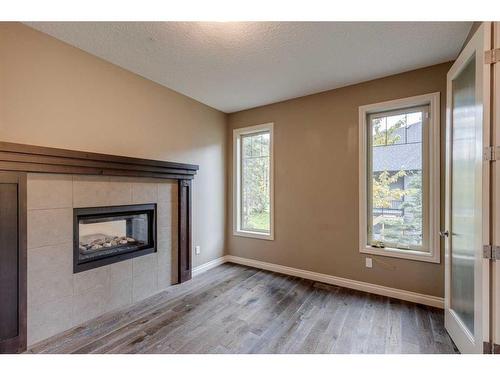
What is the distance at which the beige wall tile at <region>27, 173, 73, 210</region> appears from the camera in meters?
1.90

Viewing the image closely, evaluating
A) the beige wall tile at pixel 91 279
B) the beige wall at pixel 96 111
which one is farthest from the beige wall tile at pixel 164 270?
the beige wall tile at pixel 91 279

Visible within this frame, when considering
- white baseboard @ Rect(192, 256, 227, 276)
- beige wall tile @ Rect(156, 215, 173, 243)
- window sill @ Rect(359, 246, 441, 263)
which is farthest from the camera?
white baseboard @ Rect(192, 256, 227, 276)

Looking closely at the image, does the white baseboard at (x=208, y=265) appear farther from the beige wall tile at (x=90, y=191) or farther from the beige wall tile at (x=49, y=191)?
the beige wall tile at (x=49, y=191)

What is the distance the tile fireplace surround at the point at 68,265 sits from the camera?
6.31 feet

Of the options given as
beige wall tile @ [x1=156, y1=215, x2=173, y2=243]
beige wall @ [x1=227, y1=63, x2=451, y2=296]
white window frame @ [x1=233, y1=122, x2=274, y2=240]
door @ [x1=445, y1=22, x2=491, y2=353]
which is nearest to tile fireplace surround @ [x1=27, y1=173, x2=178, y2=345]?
beige wall tile @ [x1=156, y1=215, x2=173, y2=243]

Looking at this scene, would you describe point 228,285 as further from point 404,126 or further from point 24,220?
point 404,126

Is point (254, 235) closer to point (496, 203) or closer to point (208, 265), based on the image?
point (208, 265)

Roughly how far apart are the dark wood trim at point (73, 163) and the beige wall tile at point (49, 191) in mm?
70

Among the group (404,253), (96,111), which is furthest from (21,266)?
(404,253)

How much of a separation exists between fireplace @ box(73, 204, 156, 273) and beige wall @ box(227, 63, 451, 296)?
176cm

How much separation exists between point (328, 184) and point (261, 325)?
1.92 m

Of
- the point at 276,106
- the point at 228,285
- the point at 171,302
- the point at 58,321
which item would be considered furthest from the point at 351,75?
the point at 58,321

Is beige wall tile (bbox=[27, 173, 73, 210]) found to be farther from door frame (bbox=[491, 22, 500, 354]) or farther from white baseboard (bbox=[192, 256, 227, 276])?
door frame (bbox=[491, 22, 500, 354])

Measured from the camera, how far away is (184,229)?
10.6 feet
